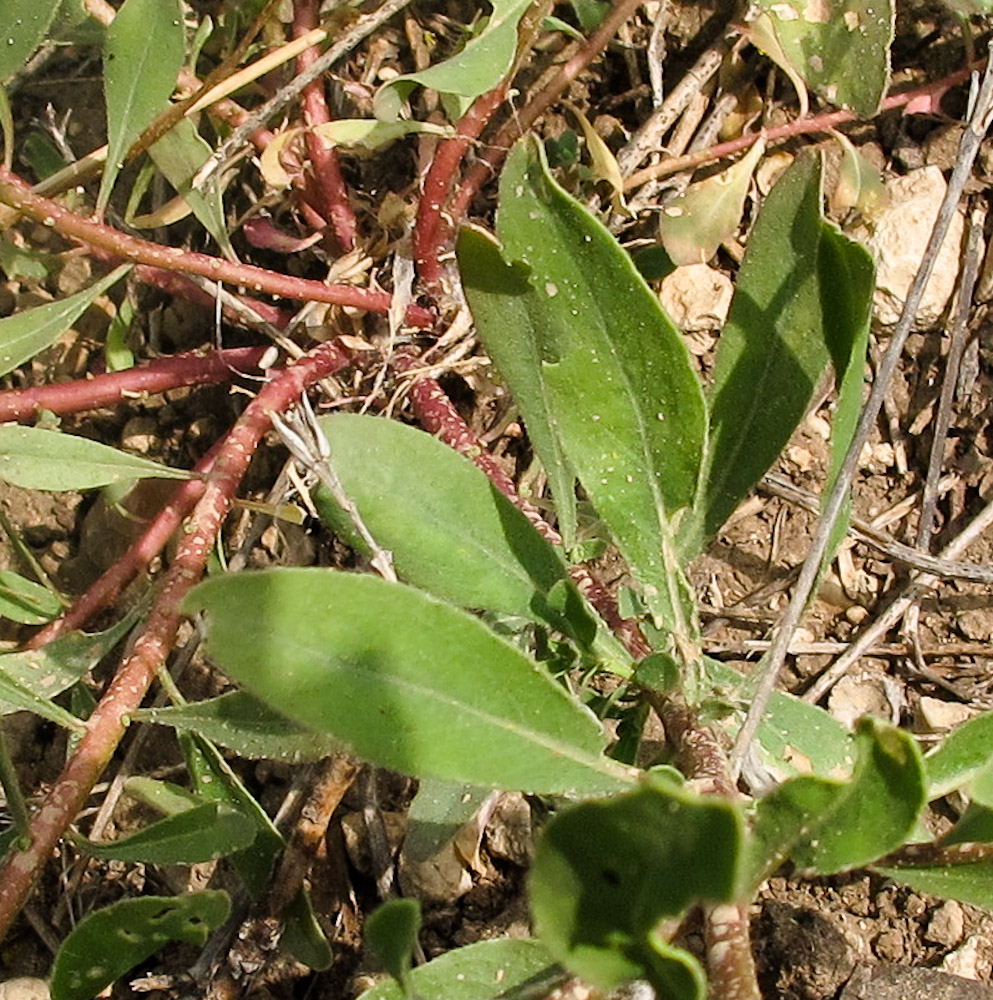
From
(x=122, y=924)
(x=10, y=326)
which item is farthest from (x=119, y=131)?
(x=122, y=924)

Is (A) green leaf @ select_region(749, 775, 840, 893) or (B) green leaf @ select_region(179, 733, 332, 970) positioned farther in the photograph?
(B) green leaf @ select_region(179, 733, 332, 970)

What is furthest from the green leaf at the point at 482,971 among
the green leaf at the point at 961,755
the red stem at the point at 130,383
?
the red stem at the point at 130,383

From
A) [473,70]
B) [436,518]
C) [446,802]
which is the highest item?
[473,70]

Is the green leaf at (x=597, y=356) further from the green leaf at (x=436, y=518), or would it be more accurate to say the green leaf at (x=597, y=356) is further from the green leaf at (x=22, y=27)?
the green leaf at (x=22, y=27)

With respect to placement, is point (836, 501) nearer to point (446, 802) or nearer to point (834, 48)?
point (446, 802)

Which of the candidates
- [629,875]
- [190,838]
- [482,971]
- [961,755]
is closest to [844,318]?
[961,755]

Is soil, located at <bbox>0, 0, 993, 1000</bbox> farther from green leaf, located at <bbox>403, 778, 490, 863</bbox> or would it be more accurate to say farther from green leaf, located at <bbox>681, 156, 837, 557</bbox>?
green leaf, located at <bbox>681, 156, 837, 557</bbox>

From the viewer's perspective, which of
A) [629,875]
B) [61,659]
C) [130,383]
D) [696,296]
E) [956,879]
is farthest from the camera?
[696,296]

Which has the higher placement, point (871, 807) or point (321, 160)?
point (321, 160)

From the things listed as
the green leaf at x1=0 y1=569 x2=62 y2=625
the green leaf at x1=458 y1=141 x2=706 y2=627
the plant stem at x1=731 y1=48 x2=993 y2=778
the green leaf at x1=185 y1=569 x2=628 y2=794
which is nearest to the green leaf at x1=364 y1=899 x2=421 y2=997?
the green leaf at x1=185 y1=569 x2=628 y2=794
